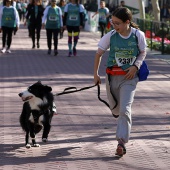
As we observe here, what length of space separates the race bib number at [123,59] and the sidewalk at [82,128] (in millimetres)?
1080

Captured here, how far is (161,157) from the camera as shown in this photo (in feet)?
27.2

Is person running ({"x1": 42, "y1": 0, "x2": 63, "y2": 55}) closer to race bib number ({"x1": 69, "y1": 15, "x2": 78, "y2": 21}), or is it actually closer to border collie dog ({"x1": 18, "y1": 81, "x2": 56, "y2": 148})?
race bib number ({"x1": 69, "y1": 15, "x2": 78, "y2": 21})

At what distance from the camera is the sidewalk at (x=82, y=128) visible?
802cm

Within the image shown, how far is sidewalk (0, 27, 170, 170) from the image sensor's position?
8.02 meters

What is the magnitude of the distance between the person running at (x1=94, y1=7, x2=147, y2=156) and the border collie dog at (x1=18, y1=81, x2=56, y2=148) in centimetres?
62

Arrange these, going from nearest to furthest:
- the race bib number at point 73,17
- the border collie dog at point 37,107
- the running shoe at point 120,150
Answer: the running shoe at point 120,150, the border collie dog at point 37,107, the race bib number at point 73,17

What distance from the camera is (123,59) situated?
816 centimetres

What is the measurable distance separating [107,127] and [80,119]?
0.78m

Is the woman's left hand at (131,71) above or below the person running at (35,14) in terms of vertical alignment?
above

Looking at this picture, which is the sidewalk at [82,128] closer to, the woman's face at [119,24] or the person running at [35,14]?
the woman's face at [119,24]

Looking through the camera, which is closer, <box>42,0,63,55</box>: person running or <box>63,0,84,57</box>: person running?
<box>63,0,84,57</box>: person running

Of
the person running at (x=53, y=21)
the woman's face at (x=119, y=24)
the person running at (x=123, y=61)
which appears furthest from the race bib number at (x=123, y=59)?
the person running at (x=53, y=21)

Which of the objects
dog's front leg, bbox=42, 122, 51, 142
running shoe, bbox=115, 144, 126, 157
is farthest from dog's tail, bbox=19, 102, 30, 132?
running shoe, bbox=115, 144, 126, 157

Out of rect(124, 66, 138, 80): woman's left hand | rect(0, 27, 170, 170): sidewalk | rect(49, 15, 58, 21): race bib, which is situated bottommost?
rect(0, 27, 170, 170): sidewalk
